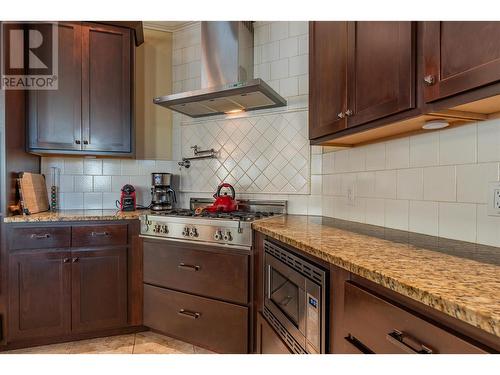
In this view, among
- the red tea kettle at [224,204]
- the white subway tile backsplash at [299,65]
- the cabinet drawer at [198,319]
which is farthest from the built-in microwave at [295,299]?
the white subway tile backsplash at [299,65]

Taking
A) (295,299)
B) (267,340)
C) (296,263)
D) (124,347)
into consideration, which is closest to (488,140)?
(296,263)

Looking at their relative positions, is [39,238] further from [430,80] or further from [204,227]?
[430,80]

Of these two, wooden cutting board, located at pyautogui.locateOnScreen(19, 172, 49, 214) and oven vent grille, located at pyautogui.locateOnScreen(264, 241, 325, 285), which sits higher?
wooden cutting board, located at pyautogui.locateOnScreen(19, 172, 49, 214)

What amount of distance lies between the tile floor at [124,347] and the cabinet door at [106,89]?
1.47 meters

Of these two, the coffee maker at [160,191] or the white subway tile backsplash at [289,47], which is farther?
the coffee maker at [160,191]

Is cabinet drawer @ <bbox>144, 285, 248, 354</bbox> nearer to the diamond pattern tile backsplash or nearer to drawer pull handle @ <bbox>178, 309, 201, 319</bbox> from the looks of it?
drawer pull handle @ <bbox>178, 309, 201, 319</bbox>

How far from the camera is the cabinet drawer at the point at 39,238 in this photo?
2018mm

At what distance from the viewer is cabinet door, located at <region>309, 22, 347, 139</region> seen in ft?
4.68

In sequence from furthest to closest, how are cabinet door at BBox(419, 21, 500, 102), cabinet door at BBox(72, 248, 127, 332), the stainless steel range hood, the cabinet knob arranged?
1. the stainless steel range hood
2. cabinet door at BBox(72, 248, 127, 332)
3. the cabinet knob
4. cabinet door at BBox(419, 21, 500, 102)

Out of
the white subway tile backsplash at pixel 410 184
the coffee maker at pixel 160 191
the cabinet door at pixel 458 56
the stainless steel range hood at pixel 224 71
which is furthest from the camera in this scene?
the coffee maker at pixel 160 191

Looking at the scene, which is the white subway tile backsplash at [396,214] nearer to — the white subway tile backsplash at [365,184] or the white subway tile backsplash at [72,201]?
the white subway tile backsplash at [365,184]

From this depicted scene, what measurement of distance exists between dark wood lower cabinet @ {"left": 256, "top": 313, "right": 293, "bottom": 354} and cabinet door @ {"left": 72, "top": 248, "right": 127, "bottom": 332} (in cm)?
110

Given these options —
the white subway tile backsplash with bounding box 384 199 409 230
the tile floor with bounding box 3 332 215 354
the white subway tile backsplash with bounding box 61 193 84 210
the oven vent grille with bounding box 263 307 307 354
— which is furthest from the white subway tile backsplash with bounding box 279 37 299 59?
the tile floor with bounding box 3 332 215 354
